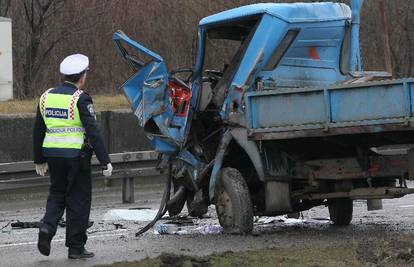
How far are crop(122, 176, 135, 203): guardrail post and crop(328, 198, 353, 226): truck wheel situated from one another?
483 cm

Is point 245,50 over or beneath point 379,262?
over

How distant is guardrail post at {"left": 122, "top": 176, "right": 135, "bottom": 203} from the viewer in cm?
1414

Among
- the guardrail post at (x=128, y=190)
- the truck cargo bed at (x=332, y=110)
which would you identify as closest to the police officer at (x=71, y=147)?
the truck cargo bed at (x=332, y=110)

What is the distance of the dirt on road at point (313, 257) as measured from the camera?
6.79 meters

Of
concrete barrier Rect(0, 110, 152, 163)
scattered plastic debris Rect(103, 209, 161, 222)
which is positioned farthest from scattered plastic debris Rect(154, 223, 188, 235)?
concrete barrier Rect(0, 110, 152, 163)

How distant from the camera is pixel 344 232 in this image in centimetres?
938

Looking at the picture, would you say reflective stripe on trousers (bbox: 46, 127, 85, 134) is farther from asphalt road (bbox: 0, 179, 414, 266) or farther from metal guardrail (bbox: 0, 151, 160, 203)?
metal guardrail (bbox: 0, 151, 160, 203)

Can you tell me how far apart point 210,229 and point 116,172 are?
196 inches

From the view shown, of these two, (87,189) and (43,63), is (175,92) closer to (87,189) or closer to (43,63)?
(87,189)

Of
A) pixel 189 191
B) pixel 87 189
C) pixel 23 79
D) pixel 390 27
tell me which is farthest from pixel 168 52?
pixel 87 189

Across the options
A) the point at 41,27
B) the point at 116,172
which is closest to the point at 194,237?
the point at 116,172

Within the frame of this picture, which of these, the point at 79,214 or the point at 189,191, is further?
the point at 189,191

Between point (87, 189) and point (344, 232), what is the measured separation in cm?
303

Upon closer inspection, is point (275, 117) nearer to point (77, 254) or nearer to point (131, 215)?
point (77, 254)
